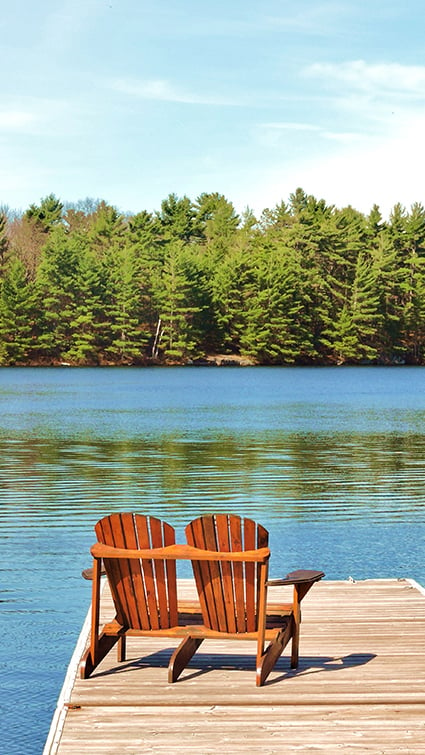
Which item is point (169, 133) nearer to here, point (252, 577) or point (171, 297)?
point (171, 297)

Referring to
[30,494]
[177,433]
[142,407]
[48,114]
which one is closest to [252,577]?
[30,494]

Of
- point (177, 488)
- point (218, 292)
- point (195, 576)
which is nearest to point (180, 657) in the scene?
point (195, 576)

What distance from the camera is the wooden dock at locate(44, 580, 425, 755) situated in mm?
4402

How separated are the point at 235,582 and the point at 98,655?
864 millimetres

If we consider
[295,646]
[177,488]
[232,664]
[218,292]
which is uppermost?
[218,292]

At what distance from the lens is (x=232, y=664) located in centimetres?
554

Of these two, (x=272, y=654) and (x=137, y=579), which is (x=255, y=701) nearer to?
(x=272, y=654)

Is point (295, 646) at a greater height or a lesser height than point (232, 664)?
greater

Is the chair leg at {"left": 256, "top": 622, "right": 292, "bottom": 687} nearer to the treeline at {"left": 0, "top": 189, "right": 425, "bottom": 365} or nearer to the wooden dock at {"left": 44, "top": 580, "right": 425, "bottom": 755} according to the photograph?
the wooden dock at {"left": 44, "top": 580, "right": 425, "bottom": 755}

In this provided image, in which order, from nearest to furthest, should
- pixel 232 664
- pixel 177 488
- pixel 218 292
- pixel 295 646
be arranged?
pixel 295 646
pixel 232 664
pixel 177 488
pixel 218 292

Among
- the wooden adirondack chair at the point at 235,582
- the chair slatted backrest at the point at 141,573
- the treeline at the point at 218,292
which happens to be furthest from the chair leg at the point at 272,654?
the treeline at the point at 218,292

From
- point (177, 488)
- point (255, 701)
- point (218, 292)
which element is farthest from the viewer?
point (218, 292)

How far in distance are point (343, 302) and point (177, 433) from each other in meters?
58.2

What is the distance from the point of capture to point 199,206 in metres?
96.4
